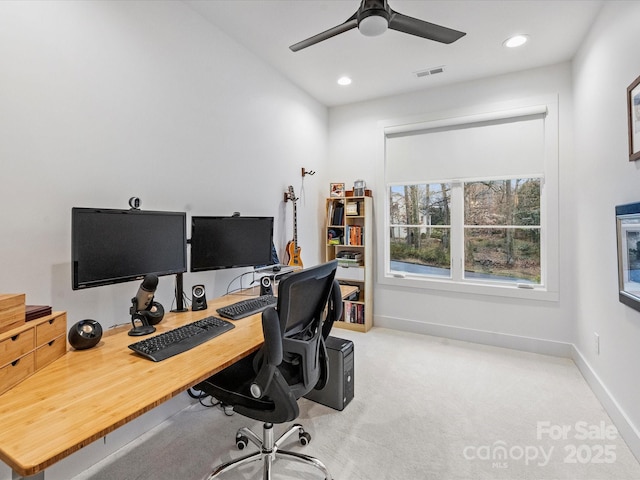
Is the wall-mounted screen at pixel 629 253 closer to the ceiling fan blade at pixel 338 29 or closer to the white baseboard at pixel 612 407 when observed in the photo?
the white baseboard at pixel 612 407

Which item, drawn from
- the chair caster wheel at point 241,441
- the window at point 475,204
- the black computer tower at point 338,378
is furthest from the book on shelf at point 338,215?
the chair caster wheel at point 241,441

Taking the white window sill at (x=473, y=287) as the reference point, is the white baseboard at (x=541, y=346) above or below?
below

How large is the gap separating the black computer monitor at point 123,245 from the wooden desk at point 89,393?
0.32 meters

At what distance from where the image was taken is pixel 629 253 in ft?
6.31

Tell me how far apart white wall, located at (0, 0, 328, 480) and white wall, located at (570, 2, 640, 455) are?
267 centimetres

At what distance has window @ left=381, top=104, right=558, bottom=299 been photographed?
3.37m

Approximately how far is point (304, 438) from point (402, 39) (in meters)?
3.13

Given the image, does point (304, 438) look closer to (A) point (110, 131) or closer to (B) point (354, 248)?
(A) point (110, 131)

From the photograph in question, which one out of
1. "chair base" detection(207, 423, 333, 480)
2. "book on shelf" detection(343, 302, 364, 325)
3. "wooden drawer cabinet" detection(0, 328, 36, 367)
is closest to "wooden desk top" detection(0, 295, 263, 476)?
"wooden drawer cabinet" detection(0, 328, 36, 367)

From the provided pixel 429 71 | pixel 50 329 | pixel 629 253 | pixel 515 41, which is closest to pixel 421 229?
pixel 429 71

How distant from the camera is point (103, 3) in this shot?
6.19ft

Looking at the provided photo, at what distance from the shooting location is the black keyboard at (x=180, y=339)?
1380 millimetres

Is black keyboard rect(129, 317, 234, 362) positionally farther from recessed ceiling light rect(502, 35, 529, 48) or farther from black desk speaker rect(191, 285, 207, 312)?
recessed ceiling light rect(502, 35, 529, 48)

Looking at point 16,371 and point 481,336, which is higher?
point 16,371
